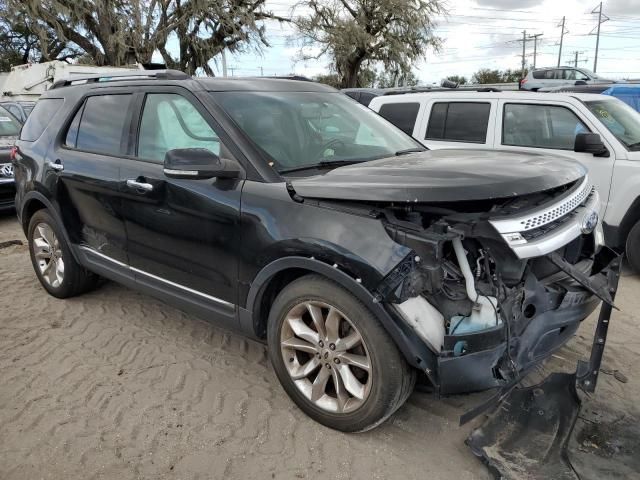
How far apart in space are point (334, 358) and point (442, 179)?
106 cm

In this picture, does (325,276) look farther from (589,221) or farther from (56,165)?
(56,165)

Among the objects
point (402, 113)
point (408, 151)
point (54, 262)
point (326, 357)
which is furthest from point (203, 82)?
point (402, 113)

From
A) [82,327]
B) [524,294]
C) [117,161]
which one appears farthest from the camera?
[82,327]

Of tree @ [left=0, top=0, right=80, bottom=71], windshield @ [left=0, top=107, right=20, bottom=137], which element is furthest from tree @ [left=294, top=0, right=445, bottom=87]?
windshield @ [left=0, top=107, right=20, bottom=137]

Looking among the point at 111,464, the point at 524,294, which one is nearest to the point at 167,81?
the point at 111,464

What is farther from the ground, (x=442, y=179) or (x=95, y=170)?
(x=442, y=179)

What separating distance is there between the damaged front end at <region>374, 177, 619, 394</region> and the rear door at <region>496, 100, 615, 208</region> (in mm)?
3300

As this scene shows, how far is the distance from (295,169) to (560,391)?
6.24 ft

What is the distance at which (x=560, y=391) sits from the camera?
9.33 feet

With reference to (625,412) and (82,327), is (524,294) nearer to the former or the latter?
(625,412)

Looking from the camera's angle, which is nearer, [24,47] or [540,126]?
[540,126]

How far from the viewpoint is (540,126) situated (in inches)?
237

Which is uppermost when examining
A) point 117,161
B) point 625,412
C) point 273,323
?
point 117,161

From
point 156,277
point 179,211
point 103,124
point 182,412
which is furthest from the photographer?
point 103,124
